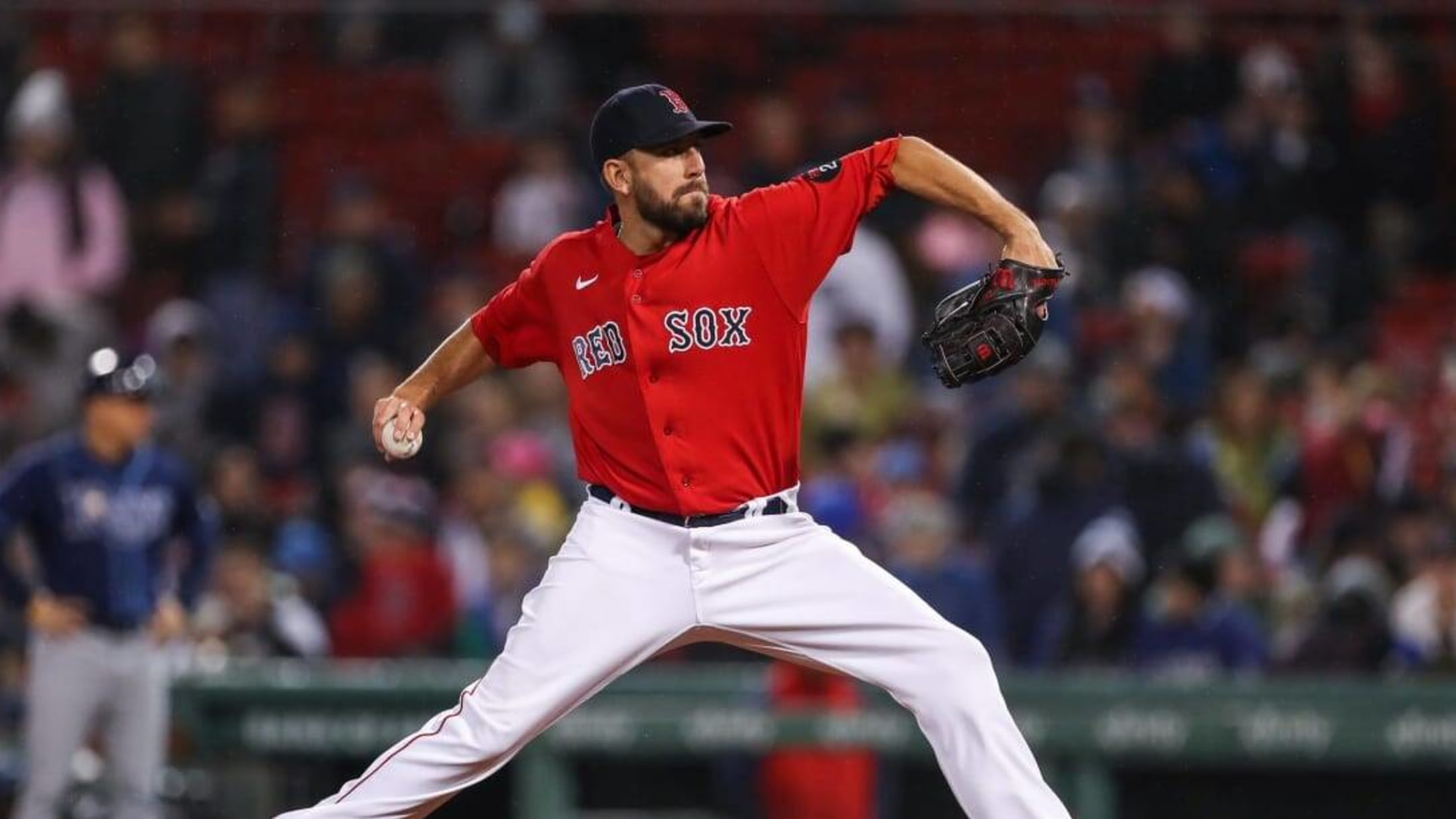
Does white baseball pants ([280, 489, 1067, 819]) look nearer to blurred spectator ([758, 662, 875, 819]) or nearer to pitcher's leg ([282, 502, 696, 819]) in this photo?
pitcher's leg ([282, 502, 696, 819])

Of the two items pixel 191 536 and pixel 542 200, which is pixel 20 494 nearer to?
pixel 191 536

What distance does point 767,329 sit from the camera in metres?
5.03

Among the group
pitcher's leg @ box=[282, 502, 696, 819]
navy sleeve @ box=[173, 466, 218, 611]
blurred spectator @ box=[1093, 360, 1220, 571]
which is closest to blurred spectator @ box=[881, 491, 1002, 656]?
blurred spectator @ box=[1093, 360, 1220, 571]

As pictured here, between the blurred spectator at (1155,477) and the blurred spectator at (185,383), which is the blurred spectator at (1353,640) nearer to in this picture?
the blurred spectator at (1155,477)

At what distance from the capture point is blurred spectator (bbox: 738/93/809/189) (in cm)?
1101

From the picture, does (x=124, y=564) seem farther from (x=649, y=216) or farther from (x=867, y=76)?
(x=867, y=76)

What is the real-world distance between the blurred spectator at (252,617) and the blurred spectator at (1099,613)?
2784mm

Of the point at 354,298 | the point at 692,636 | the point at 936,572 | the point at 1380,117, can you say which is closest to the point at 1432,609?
the point at 936,572

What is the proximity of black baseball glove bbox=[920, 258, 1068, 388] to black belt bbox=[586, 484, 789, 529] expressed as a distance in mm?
442

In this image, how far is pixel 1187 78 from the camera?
11.4 metres

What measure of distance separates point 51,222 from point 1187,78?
5389 millimetres

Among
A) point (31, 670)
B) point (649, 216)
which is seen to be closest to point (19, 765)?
point (31, 670)

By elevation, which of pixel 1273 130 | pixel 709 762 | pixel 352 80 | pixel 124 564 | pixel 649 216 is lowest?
pixel 709 762

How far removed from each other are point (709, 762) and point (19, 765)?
7.85 ft
